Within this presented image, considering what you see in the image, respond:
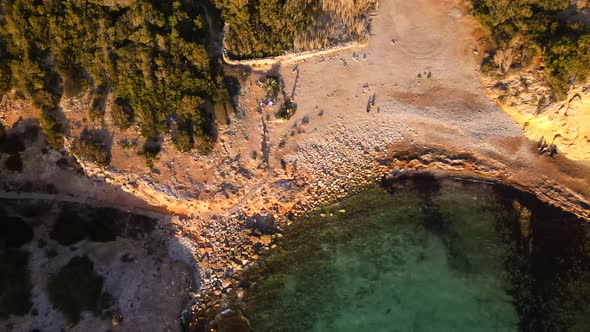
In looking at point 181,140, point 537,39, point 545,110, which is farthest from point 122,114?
point 545,110

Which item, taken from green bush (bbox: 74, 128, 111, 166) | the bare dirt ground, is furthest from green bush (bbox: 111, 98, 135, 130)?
green bush (bbox: 74, 128, 111, 166)

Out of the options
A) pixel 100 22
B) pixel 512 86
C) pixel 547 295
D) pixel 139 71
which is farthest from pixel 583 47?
pixel 100 22

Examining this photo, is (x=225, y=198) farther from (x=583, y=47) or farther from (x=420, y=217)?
(x=583, y=47)

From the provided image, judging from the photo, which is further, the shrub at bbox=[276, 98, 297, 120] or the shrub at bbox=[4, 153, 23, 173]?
the shrub at bbox=[276, 98, 297, 120]

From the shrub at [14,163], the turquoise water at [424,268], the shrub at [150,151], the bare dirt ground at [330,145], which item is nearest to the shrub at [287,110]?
the bare dirt ground at [330,145]

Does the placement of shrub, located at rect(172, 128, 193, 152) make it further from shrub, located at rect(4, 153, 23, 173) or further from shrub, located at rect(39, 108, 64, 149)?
shrub, located at rect(4, 153, 23, 173)

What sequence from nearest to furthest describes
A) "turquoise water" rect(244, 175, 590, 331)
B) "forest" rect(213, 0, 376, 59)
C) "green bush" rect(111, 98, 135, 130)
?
"turquoise water" rect(244, 175, 590, 331)
"green bush" rect(111, 98, 135, 130)
"forest" rect(213, 0, 376, 59)
